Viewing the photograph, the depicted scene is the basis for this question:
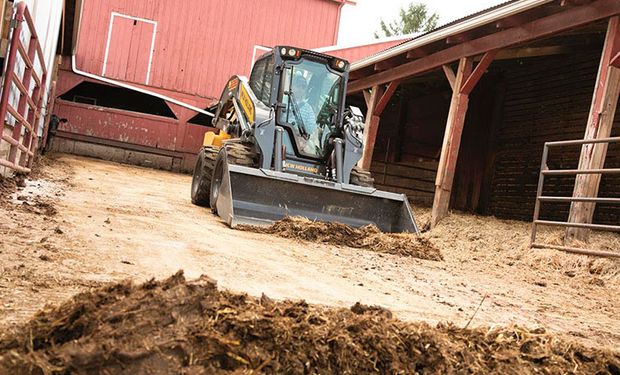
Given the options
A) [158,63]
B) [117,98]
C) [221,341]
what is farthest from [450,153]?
[117,98]

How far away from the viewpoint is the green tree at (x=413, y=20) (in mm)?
48281

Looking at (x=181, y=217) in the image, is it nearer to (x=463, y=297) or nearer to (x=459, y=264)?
(x=459, y=264)

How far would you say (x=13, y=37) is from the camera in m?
5.63

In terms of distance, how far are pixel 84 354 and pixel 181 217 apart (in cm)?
507

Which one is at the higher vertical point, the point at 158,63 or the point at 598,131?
the point at 158,63

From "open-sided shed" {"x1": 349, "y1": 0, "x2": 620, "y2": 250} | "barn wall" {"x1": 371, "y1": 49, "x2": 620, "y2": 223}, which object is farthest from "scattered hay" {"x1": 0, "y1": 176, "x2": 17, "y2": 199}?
"barn wall" {"x1": 371, "y1": 49, "x2": 620, "y2": 223}

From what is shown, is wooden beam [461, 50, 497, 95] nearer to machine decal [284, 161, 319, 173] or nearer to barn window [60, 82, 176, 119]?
machine decal [284, 161, 319, 173]

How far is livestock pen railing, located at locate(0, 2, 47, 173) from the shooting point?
5613 millimetres

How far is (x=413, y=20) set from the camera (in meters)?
48.3

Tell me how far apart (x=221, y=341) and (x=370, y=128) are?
36.5ft

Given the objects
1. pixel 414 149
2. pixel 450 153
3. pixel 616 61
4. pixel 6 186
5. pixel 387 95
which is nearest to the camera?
pixel 6 186

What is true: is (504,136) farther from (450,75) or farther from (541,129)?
(450,75)

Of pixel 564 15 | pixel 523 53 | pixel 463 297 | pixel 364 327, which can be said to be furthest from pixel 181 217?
pixel 523 53

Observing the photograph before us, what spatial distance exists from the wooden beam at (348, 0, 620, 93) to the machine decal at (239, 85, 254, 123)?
139 inches
